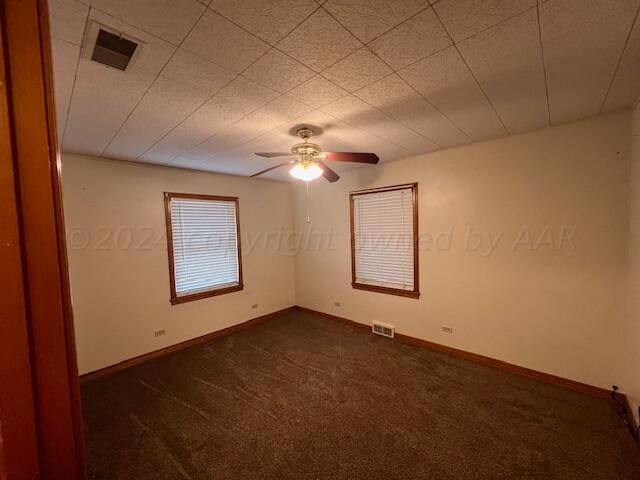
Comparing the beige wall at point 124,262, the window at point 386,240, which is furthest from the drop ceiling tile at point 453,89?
the beige wall at point 124,262

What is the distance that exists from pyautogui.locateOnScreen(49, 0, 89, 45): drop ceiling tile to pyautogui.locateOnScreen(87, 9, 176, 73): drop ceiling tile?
39mm

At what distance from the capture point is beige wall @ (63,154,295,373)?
2969 millimetres

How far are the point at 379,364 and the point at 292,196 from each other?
328 cm

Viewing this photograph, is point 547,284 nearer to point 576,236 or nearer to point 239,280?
point 576,236

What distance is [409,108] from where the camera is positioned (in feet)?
6.94

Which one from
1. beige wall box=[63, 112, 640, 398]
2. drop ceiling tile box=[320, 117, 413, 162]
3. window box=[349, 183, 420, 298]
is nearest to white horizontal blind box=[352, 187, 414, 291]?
window box=[349, 183, 420, 298]

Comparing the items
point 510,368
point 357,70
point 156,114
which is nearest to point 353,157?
point 357,70

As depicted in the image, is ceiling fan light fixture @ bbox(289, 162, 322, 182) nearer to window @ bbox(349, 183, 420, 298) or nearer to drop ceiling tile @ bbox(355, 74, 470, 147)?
drop ceiling tile @ bbox(355, 74, 470, 147)

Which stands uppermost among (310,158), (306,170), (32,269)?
(310,158)

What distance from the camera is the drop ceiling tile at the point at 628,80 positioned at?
→ 1.43 metres

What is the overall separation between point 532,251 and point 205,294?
4.09 m

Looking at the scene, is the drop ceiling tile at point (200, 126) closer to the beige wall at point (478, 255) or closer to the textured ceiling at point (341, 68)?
the textured ceiling at point (341, 68)

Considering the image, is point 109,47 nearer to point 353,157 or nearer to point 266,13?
point 266,13

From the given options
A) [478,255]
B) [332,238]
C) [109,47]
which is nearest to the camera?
[109,47]
